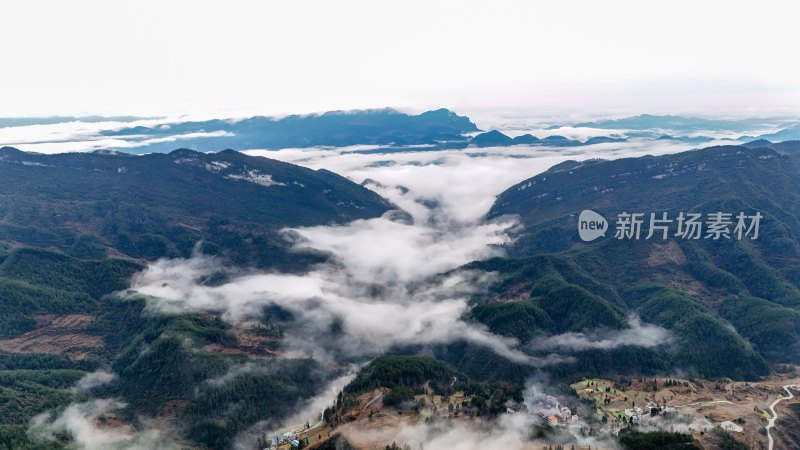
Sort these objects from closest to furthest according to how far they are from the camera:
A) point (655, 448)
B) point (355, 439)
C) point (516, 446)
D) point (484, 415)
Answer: point (655, 448) → point (516, 446) → point (355, 439) → point (484, 415)

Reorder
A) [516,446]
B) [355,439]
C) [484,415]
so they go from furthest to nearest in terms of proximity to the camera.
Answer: [484,415]
[355,439]
[516,446]

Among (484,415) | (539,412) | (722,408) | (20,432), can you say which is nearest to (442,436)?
(484,415)

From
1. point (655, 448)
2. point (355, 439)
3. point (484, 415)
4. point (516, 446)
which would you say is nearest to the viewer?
point (655, 448)

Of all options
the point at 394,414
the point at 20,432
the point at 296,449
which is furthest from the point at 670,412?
the point at 20,432

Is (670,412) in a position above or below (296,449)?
above

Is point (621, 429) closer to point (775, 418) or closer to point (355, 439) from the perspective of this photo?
point (775, 418)

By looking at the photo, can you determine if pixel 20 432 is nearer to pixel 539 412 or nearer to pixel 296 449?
pixel 296 449

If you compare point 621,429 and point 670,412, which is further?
point 670,412

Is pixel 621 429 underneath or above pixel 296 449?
above

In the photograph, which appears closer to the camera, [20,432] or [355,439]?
[355,439]
